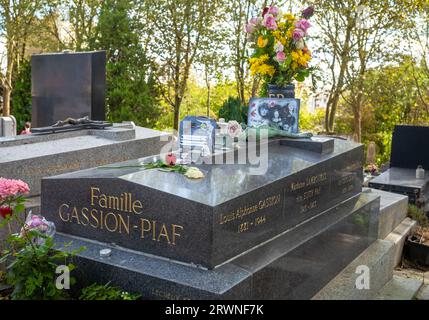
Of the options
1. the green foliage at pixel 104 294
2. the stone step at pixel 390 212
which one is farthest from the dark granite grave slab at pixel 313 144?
the green foliage at pixel 104 294

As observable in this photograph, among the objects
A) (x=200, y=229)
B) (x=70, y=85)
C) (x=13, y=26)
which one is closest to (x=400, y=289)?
(x=200, y=229)

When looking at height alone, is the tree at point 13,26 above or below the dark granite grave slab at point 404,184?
above

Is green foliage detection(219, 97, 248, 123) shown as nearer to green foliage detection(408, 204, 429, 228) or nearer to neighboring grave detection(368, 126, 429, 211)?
green foliage detection(408, 204, 429, 228)

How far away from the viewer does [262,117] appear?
20.8 feet

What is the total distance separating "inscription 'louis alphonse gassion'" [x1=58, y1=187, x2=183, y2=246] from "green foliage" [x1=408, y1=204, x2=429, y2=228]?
619 cm

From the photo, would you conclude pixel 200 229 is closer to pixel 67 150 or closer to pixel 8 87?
pixel 67 150

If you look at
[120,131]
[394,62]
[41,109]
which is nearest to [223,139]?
[120,131]

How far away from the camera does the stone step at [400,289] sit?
5930 millimetres

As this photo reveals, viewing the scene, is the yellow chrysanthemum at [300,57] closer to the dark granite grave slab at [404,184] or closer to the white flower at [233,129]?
the white flower at [233,129]

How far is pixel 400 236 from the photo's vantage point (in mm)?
7719

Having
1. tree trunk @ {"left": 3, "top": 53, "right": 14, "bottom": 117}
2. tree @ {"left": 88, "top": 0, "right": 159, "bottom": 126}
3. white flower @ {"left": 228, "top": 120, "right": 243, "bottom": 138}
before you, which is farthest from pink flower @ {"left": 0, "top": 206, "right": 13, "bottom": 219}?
tree trunk @ {"left": 3, "top": 53, "right": 14, "bottom": 117}

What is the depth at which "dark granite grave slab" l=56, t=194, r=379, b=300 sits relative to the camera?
369 centimetres

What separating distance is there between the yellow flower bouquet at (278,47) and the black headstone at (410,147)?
5.89 meters

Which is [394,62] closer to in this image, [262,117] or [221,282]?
[262,117]
